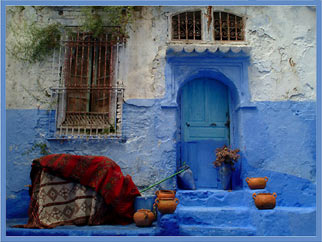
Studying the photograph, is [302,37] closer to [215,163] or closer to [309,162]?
[309,162]

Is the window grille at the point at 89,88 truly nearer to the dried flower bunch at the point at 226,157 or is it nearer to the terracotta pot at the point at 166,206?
the terracotta pot at the point at 166,206

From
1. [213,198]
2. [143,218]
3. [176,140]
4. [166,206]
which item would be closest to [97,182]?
[143,218]

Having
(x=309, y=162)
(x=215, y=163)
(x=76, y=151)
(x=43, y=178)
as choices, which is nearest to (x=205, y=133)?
(x=215, y=163)

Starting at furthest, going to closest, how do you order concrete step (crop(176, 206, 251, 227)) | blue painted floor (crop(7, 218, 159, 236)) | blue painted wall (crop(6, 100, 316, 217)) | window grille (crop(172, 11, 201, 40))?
window grille (crop(172, 11, 201, 40)) < blue painted wall (crop(6, 100, 316, 217)) < concrete step (crop(176, 206, 251, 227)) < blue painted floor (crop(7, 218, 159, 236))

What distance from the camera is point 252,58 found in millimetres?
5613

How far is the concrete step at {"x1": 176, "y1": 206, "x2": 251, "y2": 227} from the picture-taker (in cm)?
445

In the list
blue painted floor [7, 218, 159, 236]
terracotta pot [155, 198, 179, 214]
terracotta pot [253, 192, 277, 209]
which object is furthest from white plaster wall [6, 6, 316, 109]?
blue painted floor [7, 218, 159, 236]

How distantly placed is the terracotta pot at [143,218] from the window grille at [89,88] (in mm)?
1572

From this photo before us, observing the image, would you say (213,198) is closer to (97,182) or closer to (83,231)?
(97,182)

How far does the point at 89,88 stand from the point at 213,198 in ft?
9.39

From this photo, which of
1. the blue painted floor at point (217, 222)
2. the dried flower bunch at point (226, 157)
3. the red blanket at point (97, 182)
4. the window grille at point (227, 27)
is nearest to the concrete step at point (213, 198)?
the blue painted floor at point (217, 222)

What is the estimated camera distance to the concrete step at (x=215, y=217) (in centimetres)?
445

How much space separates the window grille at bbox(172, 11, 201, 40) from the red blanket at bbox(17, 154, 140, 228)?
282 centimetres

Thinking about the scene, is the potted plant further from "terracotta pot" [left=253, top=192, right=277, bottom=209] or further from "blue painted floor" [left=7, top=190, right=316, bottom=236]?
"terracotta pot" [left=253, top=192, right=277, bottom=209]
